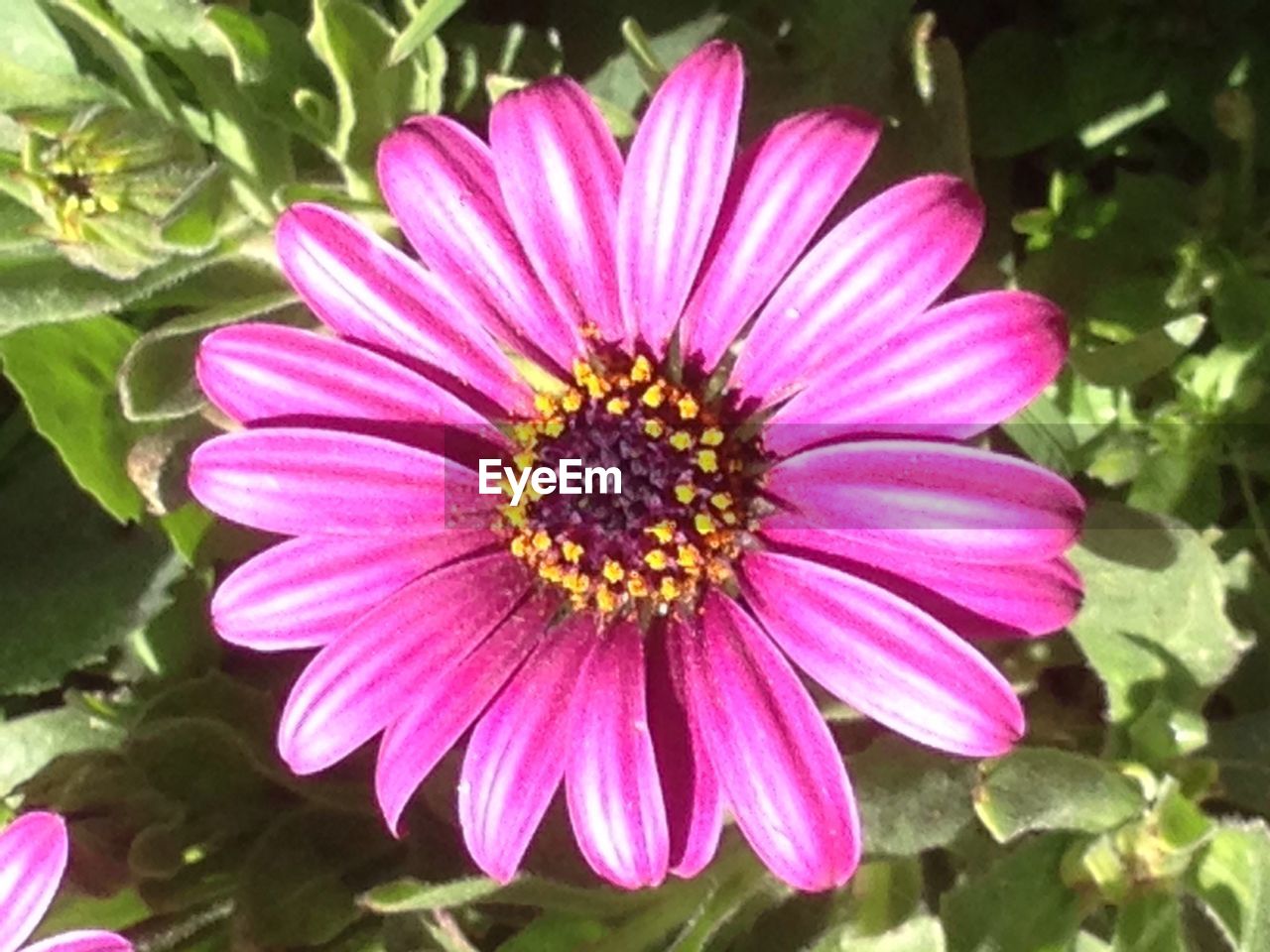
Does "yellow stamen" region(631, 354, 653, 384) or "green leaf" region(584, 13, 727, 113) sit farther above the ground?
"green leaf" region(584, 13, 727, 113)

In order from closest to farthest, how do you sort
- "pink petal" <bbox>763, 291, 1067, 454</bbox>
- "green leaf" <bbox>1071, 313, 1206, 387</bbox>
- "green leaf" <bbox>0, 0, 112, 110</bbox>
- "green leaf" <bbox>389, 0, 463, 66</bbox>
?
"pink petal" <bbox>763, 291, 1067, 454</bbox>
"green leaf" <bbox>389, 0, 463, 66</bbox>
"green leaf" <bbox>1071, 313, 1206, 387</bbox>
"green leaf" <bbox>0, 0, 112, 110</bbox>

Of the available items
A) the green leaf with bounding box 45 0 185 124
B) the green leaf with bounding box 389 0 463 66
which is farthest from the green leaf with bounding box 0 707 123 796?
the green leaf with bounding box 389 0 463 66

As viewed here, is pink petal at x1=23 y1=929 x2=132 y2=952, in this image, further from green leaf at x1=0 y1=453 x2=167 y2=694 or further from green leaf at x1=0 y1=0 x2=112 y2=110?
green leaf at x1=0 y1=0 x2=112 y2=110

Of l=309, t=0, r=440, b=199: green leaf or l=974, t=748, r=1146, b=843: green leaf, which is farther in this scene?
l=309, t=0, r=440, b=199: green leaf

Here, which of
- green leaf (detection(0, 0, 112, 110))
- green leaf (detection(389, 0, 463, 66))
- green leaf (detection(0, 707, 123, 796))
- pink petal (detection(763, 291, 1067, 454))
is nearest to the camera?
pink petal (detection(763, 291, 1067, 454))

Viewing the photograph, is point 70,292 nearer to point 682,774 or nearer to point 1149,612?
point 682,774

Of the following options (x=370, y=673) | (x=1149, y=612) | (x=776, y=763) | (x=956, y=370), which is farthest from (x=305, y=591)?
(x=1149, y=612)

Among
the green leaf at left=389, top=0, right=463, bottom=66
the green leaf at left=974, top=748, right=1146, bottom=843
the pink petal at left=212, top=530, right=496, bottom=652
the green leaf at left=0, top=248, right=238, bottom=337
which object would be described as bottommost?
the green leaf at left=974, top=748, right=1146, bottom=843
